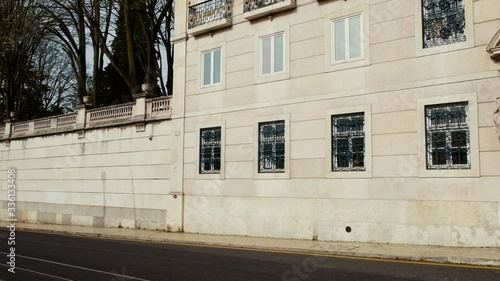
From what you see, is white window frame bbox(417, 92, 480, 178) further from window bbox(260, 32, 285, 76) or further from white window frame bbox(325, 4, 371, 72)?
window bbox(260, 32, 285, 76)

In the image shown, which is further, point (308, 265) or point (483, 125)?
point (483, 125)

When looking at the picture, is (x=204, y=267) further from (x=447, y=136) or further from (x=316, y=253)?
(x=447, y=136)

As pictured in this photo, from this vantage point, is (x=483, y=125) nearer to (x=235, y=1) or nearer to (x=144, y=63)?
(x=235, y=1)

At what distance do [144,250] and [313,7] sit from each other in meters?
9.36

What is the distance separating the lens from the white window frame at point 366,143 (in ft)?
47.4

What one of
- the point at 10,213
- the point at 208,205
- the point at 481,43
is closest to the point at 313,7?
the point at 481,43

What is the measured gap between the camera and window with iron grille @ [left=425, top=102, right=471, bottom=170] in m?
12.9

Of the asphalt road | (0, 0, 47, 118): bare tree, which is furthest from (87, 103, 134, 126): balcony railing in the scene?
Result: the asphalt road

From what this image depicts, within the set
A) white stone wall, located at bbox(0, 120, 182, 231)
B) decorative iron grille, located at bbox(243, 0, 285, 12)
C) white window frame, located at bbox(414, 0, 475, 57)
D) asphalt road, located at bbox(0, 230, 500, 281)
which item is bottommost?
asphalt road, located at bbox(0, 230, 500, 281)

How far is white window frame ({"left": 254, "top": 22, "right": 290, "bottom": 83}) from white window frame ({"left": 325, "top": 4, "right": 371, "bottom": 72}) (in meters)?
1.55

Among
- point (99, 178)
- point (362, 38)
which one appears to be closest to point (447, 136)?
point (362, 38)

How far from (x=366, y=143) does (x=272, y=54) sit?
4915mm

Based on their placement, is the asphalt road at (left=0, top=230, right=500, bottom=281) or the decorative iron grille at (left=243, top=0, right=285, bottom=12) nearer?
the asphalt road at (left=0, top=230, right=500, bottom=281)

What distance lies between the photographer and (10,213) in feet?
91.0
